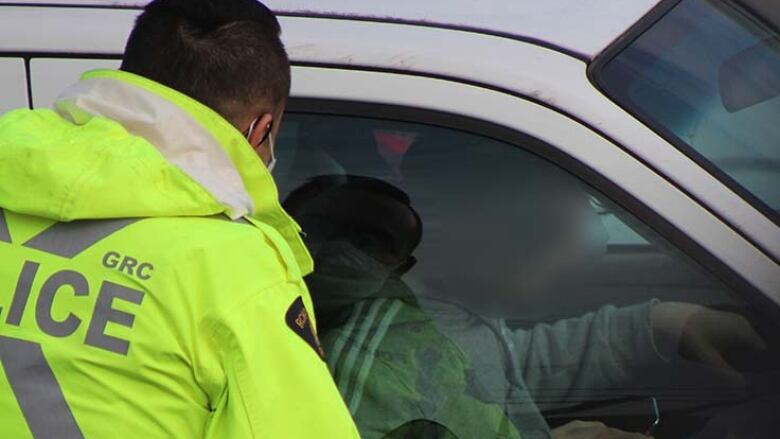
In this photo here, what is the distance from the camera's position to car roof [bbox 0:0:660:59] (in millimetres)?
1933

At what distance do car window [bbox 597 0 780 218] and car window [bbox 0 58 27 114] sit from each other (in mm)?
891

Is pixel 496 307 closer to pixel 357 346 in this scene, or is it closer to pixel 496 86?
pixel 357 346

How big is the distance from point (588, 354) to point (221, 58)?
2.66ft

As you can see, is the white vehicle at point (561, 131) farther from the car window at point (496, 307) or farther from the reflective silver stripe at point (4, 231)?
the reflective silver stripe at point (4, 231)

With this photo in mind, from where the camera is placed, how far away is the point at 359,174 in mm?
1961

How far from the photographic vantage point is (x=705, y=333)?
1946mm

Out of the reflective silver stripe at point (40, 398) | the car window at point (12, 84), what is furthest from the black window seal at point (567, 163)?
the reflective silver stripe at point (40, 398)

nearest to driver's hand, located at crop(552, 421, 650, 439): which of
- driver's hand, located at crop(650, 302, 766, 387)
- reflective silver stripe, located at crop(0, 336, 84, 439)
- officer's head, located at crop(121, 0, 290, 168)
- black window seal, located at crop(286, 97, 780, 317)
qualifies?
driver's hand, located at crop(650, 302, 766, 387)

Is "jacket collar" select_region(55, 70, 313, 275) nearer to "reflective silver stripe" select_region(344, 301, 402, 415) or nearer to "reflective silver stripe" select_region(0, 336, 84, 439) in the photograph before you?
"reflective silver stripe" select_region(0, 336, 84, 439)

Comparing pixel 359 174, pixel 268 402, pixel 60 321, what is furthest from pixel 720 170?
pixel 60 321

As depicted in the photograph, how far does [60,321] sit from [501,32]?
87 cm

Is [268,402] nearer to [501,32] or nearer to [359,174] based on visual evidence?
[359,174]

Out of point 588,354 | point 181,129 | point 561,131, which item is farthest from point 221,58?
point 588,354

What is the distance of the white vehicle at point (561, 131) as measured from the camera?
1849 millimetres
